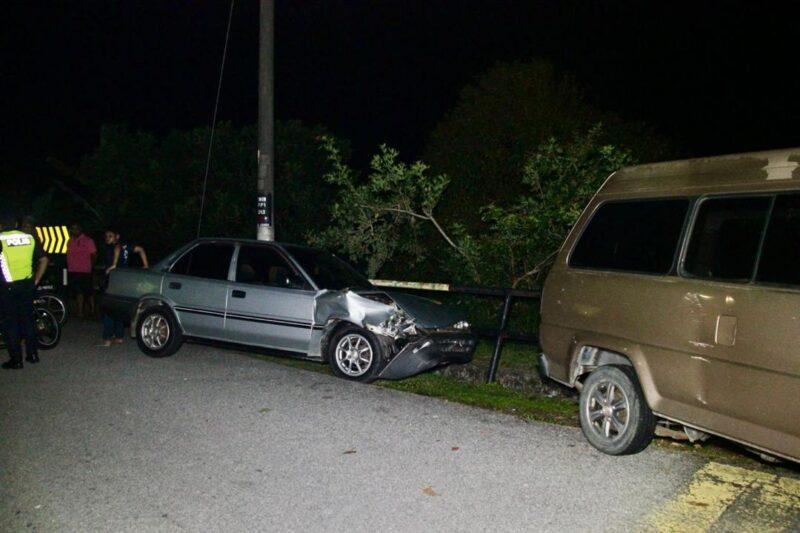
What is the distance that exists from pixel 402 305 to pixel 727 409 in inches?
168

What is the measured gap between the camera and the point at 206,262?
374 inches

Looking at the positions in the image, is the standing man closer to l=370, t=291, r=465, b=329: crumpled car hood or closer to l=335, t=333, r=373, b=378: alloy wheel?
l=335, t=333, r=373, b=378: alloy wheel

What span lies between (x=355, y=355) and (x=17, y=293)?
14.1 ft

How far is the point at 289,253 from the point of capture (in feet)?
29.6

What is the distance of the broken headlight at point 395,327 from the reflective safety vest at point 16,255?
4.44m

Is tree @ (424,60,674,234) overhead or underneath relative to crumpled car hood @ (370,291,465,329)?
overhead

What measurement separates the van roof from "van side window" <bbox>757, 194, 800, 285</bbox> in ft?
0.39

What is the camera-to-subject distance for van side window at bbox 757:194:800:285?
4.35 m

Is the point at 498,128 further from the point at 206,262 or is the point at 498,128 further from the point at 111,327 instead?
the point at 111,327

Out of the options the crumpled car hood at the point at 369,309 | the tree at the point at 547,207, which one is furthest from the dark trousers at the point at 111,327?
the tree at the point at 547,207

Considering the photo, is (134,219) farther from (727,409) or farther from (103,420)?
(727,409)

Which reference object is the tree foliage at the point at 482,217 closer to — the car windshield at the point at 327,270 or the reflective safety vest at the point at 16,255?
the car windshield at the point at 327,270

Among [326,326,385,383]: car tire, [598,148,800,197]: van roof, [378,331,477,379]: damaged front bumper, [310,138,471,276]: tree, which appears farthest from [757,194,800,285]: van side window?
[310,138,471,276]: tree

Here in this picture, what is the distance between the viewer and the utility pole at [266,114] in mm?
11367
